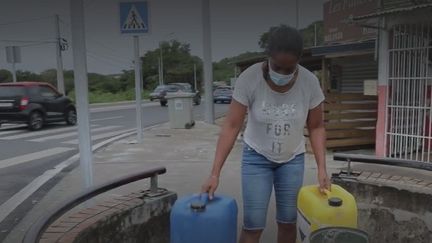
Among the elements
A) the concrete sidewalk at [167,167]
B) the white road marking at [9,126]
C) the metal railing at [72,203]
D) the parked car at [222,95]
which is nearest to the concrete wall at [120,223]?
the metal railing at [72,203]

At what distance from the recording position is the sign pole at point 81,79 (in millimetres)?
4469

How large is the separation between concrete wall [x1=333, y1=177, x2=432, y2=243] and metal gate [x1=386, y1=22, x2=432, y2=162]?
4.75 m

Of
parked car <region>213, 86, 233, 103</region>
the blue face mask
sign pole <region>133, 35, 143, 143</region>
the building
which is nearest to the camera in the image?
the blue face mask

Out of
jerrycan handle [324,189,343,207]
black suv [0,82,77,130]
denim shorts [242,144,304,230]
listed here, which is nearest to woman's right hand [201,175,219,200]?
denim shorts [242,144,304,230]

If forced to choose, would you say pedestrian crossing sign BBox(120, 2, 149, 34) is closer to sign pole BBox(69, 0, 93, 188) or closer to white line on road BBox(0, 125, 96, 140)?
white line on road BBox(0, 125, 96, 140)

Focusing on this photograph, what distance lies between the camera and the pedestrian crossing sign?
11.1 metres

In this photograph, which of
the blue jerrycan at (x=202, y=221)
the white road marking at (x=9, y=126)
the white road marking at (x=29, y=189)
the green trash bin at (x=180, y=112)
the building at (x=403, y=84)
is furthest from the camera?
the white road marking at (x=9, y=126)

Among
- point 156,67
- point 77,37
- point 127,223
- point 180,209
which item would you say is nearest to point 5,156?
point 77,37

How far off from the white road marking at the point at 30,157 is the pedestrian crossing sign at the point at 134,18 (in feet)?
9.73

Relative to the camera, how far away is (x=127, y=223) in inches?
135

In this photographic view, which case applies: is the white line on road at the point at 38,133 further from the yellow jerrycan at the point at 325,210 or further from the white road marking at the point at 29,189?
the yellow jerrycan at the point at 325,210

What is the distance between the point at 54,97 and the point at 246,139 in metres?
15.1

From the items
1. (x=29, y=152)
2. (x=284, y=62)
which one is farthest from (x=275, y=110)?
(x=29, y=152)

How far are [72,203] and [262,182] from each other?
45.6 inches
